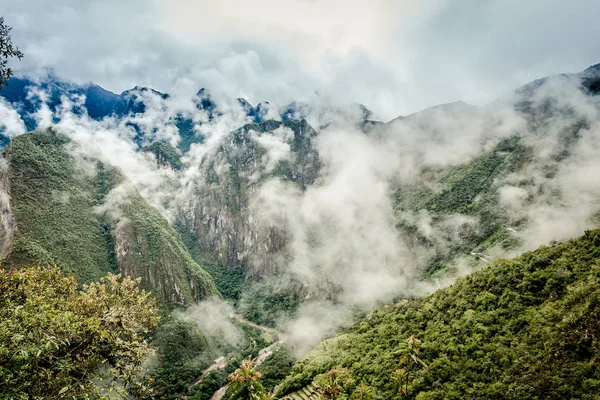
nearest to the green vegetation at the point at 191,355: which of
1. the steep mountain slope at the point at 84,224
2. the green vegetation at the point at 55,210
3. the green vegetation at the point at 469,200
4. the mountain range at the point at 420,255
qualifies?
the mountain range at the point at 420,255

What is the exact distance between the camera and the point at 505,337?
41.3 m

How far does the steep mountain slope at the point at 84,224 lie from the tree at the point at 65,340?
10281 cm

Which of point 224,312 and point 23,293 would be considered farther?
point 224,312

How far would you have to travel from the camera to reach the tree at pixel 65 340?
10.5 m

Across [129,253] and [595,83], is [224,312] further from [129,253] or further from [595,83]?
[595,83]

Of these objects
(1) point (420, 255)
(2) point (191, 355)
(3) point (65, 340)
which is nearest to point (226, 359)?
(2) point (191, 355)

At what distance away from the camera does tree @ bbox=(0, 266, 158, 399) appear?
34.5 feet

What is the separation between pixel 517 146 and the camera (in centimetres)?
13562

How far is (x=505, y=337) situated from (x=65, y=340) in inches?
1938

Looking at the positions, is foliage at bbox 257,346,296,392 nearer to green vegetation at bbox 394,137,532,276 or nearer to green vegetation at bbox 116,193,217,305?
green vegetation at bbox 116,193,217,305

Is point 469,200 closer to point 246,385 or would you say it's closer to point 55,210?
point 246,385

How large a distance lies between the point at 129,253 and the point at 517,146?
180m

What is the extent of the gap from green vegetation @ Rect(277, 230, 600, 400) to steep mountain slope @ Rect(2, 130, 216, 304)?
91.1m

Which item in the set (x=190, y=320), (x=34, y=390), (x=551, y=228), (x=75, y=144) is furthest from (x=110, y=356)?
(x=75, y=144)
